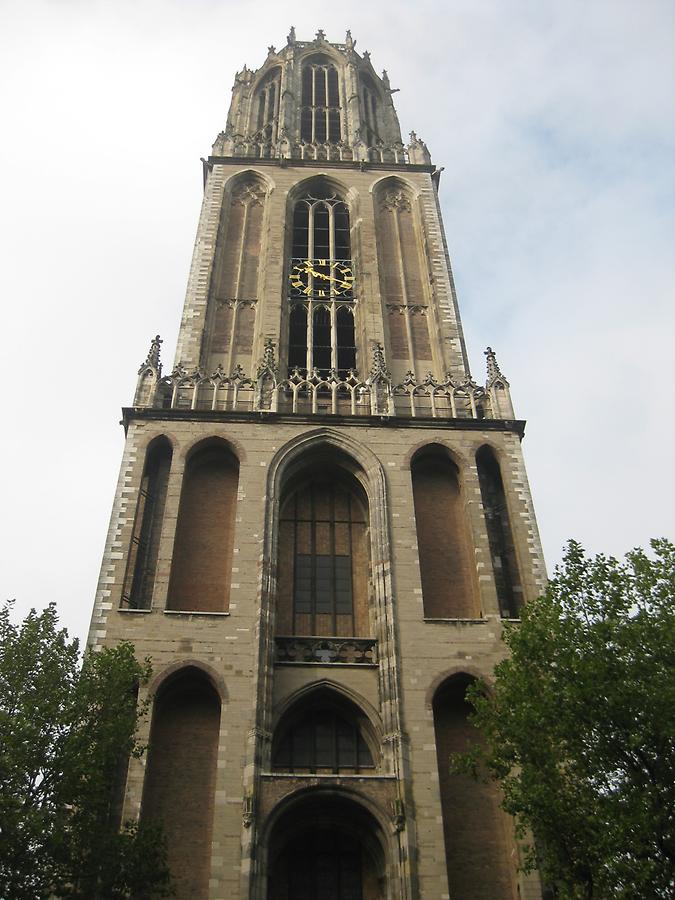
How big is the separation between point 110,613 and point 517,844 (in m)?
10.2

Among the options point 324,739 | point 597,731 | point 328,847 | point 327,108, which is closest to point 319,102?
point 327,108

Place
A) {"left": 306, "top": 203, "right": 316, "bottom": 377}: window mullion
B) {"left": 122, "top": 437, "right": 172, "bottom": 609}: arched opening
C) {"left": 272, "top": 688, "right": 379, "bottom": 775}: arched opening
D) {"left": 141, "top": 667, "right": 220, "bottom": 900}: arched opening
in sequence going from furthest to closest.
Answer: {"left": 306, "top": 203, "right": 316, "bottom": 377}: window mullion → {"left": 122, "top": 437, "right": 172, "bottom": 609}: arched opening → {"left": 272, "top": 688, "right": 379, "bottom": 775}: arched opening → {"left": 141, "top": 667, "right": 220, "bottom": 900}: arched opening

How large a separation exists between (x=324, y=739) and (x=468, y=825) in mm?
3723

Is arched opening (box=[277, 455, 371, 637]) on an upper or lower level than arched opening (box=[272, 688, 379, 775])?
upper

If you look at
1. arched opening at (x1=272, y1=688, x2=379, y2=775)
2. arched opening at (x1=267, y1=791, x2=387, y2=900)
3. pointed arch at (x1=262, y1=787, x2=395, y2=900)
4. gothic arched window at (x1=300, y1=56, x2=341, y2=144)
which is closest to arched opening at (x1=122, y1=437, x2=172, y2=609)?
arched opening at (x1=272, y1=688, x2=379, y2=775)

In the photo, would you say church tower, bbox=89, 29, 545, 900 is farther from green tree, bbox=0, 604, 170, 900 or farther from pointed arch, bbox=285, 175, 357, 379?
green tree, bbox=0, 604, 170, 900

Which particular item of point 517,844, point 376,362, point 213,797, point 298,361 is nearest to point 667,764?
point 517,844

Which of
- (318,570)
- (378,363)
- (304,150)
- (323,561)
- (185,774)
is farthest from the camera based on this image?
(304,150)

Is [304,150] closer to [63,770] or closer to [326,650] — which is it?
[326,650]

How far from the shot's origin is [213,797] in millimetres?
18953

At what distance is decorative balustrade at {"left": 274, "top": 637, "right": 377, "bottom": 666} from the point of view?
21109 millimetres

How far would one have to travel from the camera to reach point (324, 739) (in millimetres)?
20625

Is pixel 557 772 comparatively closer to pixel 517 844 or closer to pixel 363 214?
pixel 517 844

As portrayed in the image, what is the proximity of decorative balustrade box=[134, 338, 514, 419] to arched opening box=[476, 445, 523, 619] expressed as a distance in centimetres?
165
